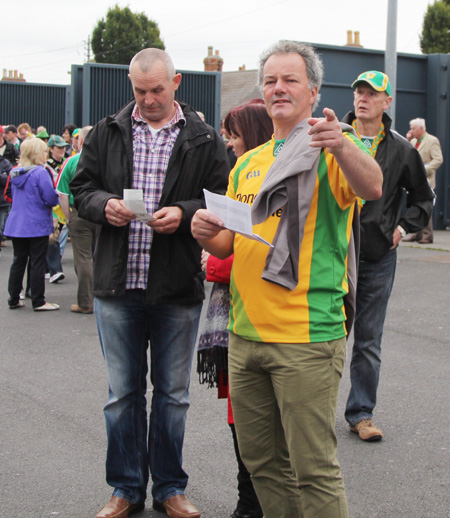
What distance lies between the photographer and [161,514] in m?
3.85

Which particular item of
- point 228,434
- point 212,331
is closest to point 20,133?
point 228,434

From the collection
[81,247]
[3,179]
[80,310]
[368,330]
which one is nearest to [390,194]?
[368,330]

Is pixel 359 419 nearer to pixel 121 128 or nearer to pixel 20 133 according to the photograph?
pixel 121 128

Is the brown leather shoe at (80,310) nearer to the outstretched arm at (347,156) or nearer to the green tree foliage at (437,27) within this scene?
the outstretched arm at (347,156)

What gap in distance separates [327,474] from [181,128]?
5.78ft

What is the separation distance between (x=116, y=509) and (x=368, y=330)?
189cm

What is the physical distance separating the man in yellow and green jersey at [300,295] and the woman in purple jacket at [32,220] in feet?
20.4

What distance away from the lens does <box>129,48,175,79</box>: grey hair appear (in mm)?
3600

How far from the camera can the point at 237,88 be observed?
2131 inches

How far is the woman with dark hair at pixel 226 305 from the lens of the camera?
3475 millimetres

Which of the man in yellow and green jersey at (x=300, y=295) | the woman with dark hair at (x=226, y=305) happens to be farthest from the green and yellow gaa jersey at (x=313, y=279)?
the woman with dark hair at (x=226, y=305)

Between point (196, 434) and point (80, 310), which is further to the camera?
point (80, 310)

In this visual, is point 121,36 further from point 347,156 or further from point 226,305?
point 347,156

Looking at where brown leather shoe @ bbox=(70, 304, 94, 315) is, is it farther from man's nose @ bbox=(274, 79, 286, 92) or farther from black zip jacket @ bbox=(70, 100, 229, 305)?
man's nose @ bbox=(274, 79, 286, 92)
